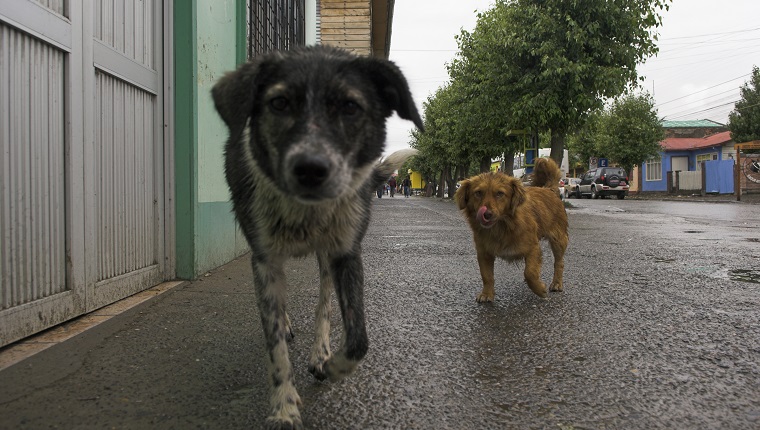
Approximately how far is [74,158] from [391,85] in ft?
7.04

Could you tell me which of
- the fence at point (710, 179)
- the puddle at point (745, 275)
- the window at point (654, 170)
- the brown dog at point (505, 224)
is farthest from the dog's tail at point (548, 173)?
the window at point (654, 170)

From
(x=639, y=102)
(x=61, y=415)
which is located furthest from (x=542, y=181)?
(x=639, y=102)

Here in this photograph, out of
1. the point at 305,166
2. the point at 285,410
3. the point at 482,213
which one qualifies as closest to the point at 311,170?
the point at 305,166

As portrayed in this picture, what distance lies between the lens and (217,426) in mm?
2176

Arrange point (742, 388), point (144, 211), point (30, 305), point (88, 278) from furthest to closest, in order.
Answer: point (144, 211) < point (88, 278) < point (30, 305) < point (742, 388)

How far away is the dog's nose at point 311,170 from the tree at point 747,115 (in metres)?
47.4

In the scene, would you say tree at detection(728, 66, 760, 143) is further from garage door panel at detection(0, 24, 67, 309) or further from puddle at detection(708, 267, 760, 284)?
garage door panel at detection(0, 24, 67, 309)

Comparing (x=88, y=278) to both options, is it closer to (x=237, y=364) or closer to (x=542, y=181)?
(x=237, y=364)

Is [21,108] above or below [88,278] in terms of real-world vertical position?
above

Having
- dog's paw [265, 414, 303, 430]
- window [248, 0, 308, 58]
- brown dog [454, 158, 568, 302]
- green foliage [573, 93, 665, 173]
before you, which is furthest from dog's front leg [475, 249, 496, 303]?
green foliage [573, 93, 665, 173]

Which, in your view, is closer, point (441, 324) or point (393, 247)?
point (441, 324)

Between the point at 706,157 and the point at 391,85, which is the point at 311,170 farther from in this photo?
the point at 706,157

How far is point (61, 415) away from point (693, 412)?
252 cm

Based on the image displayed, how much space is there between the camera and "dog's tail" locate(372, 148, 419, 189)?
11.7ft
